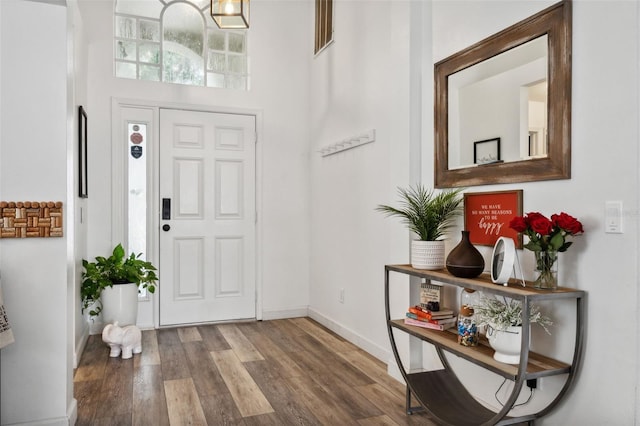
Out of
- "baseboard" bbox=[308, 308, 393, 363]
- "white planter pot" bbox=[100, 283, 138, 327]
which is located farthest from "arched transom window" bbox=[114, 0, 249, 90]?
"baseboard" bbox=[308, 308, 393, 363]

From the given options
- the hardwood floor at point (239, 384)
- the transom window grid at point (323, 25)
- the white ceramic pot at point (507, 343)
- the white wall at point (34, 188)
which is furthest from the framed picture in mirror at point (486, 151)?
the transom window grid at point (323, 25)

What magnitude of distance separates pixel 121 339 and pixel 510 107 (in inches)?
113

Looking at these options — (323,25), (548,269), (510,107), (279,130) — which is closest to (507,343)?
(548,269)

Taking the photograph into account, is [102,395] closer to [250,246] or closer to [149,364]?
[149,364]

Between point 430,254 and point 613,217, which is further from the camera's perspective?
point 430,254

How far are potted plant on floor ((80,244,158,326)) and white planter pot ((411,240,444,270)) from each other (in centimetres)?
225

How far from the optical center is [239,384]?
2.82m

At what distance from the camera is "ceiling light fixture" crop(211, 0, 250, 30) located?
9.05 feet

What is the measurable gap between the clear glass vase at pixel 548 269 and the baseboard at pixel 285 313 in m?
3.08

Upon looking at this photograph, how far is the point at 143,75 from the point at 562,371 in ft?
12.8

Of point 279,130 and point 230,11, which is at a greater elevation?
point 230,11

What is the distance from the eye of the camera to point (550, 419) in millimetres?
1976

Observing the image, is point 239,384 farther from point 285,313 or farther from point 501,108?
point 501,108

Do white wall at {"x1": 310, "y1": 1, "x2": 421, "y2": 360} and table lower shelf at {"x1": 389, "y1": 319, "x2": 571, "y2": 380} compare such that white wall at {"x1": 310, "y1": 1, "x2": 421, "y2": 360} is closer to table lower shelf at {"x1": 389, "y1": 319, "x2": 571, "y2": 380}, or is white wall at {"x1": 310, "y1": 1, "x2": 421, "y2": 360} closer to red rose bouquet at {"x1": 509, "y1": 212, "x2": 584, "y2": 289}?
table lower shelf at {"x1": 389, "y1": 319, "x2": 571, "y2": 380}
